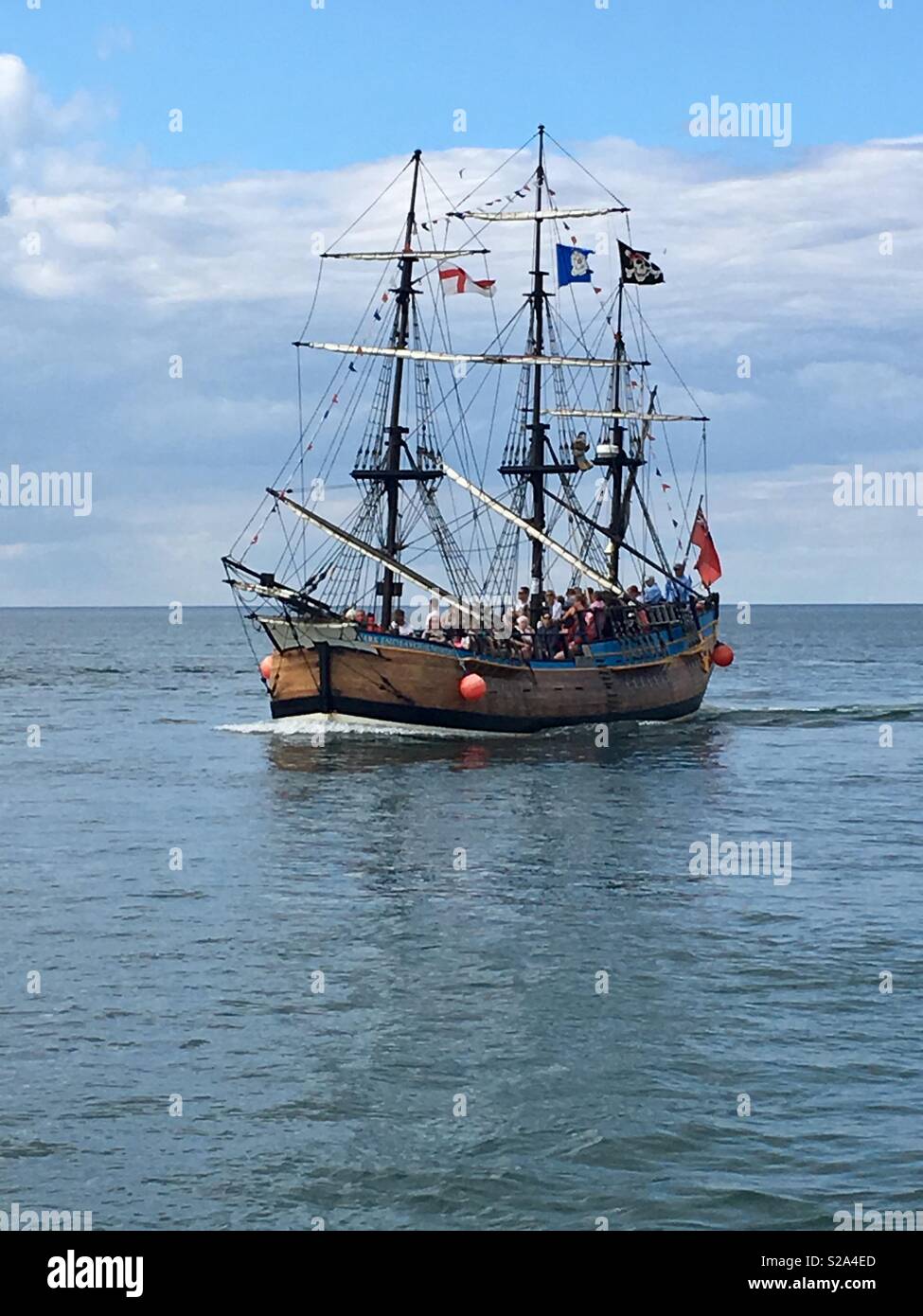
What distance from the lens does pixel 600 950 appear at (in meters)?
26.4

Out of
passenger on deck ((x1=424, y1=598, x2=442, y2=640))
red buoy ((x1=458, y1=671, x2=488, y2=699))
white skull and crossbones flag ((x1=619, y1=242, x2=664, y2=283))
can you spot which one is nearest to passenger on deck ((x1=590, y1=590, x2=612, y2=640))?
passenger on deck ((x1=424, y1=598, x2=442, y2=640))

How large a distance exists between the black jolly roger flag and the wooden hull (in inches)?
559

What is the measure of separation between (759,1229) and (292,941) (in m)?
12.5

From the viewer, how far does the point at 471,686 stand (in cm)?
5722

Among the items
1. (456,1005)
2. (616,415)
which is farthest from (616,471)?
(456,1005)

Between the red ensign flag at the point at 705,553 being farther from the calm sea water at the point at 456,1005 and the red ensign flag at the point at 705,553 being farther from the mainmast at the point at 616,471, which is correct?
the calm sea water at the point at 456,1005

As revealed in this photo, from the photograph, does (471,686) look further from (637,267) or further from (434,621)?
(637,267)

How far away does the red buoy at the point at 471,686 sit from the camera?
188 ft

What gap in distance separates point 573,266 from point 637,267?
4.93 meters

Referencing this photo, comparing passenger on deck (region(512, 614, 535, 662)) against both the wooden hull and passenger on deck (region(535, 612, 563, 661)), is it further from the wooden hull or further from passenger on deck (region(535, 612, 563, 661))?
the wooden hull

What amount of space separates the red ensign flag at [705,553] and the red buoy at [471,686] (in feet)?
46.8

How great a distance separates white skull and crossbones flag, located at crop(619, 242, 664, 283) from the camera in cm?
6662
